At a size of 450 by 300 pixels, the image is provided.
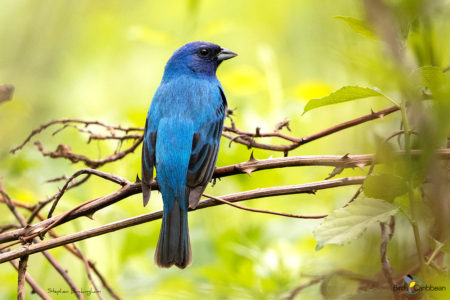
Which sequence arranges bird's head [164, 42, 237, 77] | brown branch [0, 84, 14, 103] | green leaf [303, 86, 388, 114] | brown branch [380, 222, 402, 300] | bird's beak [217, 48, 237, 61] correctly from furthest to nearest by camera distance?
bird's beak [217, 48, 237, 61], bird's head [164, 42, 237, 77], brown branch [0, 84, 14, 103], green leaf [303, 86, 388, 114], brown branch [380, 222, 402, 300]

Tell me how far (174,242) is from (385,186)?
5.68 feet

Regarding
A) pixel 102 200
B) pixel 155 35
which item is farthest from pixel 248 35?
pixel 102 200

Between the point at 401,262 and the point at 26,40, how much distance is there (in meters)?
2.94

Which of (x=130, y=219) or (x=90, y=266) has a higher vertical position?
(x=130, y=219)

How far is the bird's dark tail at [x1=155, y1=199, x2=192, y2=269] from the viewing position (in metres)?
3.09

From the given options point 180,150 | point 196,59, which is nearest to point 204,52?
point 196,59

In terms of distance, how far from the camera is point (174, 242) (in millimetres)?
3119

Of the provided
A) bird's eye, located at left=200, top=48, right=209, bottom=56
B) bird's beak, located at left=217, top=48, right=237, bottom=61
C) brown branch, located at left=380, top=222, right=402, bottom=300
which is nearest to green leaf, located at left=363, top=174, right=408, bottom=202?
brown branch, located at left=380, top=222, right=402, bottom=300

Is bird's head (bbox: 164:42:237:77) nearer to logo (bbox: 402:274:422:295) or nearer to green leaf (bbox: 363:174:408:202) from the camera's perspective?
green leaf (bbox: 363:174:408:202)

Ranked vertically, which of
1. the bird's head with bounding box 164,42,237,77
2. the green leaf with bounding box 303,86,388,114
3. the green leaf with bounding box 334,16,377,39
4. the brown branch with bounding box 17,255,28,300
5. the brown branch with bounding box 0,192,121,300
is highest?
the bird's head with bounding box 164,42,237,77

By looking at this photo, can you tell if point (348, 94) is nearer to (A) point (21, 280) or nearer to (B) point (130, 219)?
(B) point (130, 219)

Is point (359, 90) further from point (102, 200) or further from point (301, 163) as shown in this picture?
point (102, 200)

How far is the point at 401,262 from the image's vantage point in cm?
138

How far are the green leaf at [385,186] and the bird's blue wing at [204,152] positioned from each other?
4.31 feet
